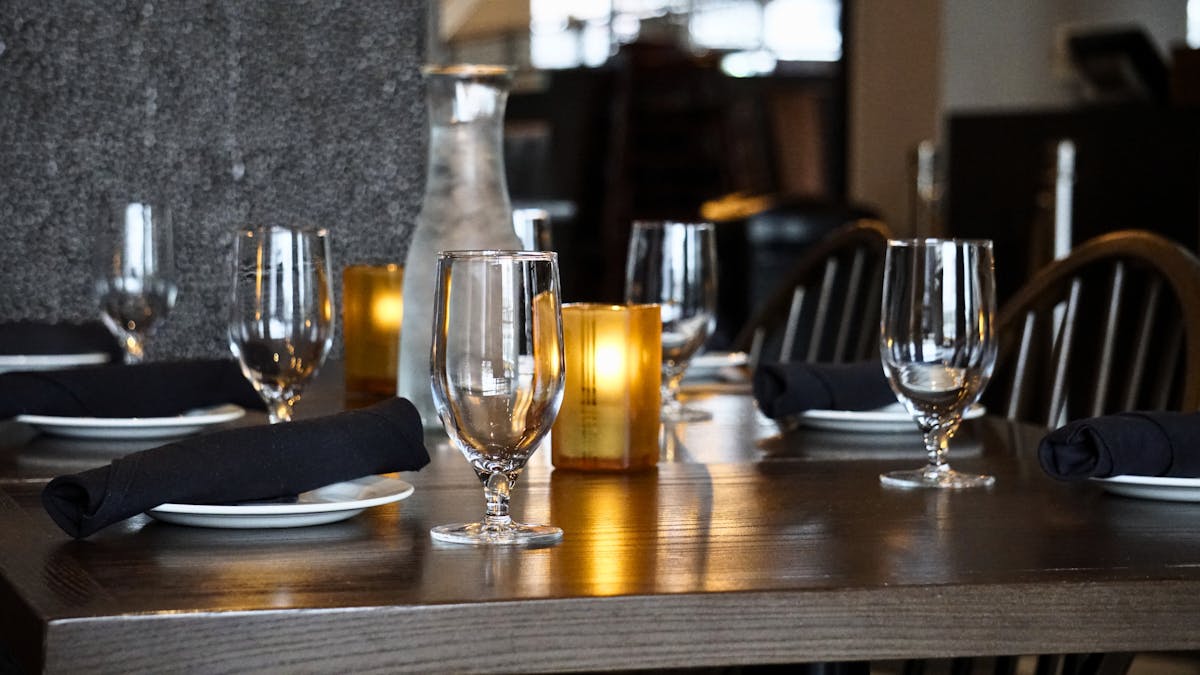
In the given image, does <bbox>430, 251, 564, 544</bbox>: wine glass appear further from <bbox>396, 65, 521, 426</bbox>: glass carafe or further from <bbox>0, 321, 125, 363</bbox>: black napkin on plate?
<bbox>0, 321, 125, 363</bbox>: black napkin on plate

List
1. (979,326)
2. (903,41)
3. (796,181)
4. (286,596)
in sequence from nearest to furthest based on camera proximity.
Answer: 1. (286,596)
2. (979,326)
3. (903,41)
4. (796,181)

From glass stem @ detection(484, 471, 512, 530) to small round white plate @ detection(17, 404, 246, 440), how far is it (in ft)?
1.45

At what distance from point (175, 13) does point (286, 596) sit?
144 cm

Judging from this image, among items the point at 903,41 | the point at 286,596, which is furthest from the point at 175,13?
the point at 903,41

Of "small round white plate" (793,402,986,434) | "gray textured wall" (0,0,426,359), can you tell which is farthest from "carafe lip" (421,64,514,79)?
"gray textured wall" (0,0,426,359)

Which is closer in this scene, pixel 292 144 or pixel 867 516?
pixel 867 516

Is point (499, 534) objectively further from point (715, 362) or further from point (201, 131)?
point (201, 131)

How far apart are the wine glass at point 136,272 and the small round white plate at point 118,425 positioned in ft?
1.10

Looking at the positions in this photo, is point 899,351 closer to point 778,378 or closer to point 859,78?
point 778,378

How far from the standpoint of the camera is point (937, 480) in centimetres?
109

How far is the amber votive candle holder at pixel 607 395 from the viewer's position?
1.13 meters

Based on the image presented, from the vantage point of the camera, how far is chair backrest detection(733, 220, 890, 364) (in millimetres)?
2055

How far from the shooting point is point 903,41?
7047mm

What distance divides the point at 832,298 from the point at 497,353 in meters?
1.38
